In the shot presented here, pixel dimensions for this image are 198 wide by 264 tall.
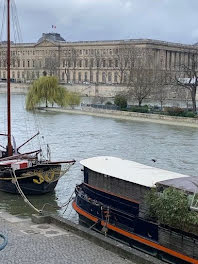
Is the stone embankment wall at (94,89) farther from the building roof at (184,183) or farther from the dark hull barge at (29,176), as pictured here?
the building roof at (184,183)

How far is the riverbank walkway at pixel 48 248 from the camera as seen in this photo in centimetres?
1402

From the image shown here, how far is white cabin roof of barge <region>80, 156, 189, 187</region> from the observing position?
54.9 ft

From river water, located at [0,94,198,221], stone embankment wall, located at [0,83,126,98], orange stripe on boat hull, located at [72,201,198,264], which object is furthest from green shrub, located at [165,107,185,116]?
stone embankment wall, located at [0,83,126,98]

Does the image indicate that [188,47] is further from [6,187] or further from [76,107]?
[6,187]

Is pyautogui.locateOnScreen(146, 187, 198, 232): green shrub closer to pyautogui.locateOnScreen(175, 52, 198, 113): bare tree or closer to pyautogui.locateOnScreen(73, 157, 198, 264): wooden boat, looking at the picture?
pyautogui.locateOnScreen(73, 157, 198, 264): wooden boat

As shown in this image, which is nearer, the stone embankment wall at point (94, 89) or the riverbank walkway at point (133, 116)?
the riverbank walkway at point (133, 116)

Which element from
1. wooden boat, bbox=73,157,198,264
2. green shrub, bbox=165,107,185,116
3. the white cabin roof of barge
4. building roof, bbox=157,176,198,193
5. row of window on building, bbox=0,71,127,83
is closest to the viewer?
wooden boat, bbox=73,157,198,264

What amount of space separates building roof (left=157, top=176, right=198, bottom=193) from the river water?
6214mm

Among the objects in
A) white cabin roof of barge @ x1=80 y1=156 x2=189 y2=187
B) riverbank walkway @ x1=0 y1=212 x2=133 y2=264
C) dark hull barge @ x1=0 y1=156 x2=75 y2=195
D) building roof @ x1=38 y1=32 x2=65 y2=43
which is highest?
building roof @ x1=38 y1=32 x2=65 y2=43

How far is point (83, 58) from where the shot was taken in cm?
16588

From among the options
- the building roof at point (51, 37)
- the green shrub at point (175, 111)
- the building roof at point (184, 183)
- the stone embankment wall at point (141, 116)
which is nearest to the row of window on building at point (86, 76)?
the building roof at point (51, 37)

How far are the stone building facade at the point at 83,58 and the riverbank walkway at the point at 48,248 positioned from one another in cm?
12342

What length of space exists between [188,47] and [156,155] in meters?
132

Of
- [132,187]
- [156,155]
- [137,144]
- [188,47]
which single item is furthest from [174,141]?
[188,47]
